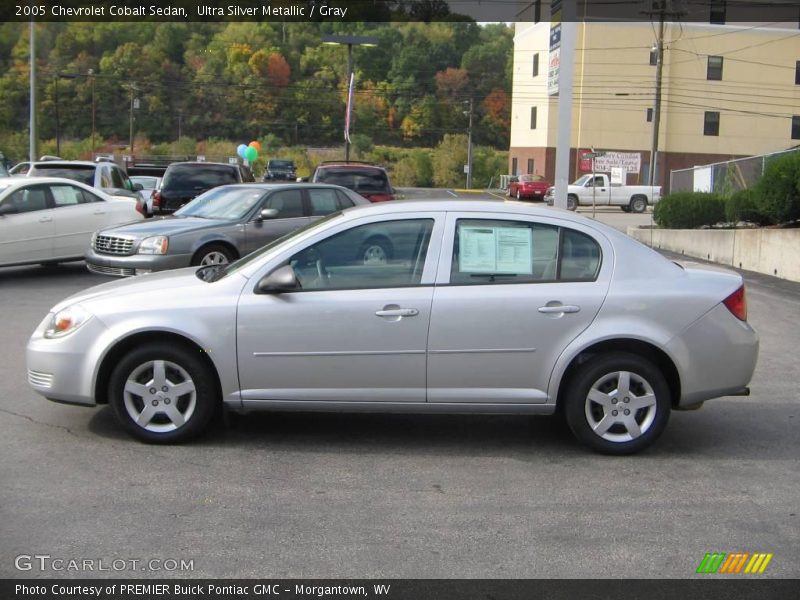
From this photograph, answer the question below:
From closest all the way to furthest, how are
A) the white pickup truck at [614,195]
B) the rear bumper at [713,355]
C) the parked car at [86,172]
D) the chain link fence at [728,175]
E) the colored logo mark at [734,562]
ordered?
the colored logo mark at [734,562], the rear bumper at [713,355], the parked car at [86,172], the chain link fence at [728,175], the white pickup truck at [614,195]

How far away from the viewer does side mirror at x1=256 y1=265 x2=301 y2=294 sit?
5.82 m

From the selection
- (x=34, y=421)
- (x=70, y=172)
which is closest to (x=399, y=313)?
(x=34, y=421)

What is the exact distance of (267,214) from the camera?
43.2ft

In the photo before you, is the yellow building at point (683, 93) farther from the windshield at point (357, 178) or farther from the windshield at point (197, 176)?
the windshield at point (357, 178)

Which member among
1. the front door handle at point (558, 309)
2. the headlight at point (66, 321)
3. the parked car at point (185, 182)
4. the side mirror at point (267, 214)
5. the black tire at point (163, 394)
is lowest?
the black tire at point (163, 394)

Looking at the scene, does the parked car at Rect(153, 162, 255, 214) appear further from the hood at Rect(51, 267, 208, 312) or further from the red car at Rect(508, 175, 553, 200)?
the red car at Rect(508, 175, 553, 200)

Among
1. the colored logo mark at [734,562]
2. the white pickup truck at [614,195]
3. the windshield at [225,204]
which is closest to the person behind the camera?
the colored logo mark at [734,562]

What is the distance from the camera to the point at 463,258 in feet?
19.6

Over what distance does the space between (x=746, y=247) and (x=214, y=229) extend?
1090 centimetres

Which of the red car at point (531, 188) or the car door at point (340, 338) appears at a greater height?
the red car at point (531, 188)

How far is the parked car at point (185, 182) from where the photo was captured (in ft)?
62.4

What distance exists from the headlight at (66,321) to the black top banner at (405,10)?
28668 mm

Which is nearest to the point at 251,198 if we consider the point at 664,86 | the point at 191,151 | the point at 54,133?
the point at 664,86

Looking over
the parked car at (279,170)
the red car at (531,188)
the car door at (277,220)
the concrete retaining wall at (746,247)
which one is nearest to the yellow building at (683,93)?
the red car at (531,188)
